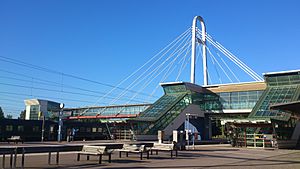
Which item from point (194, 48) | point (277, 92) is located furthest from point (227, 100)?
point (194, 48)

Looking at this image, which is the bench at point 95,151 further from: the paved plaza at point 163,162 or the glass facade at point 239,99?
the glass facade at point 239,99

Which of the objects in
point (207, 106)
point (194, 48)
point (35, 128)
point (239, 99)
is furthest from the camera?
point (207, 106)

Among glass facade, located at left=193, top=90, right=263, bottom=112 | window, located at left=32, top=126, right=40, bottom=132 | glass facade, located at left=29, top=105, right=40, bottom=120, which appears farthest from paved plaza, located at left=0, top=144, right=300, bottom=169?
glass facade, located at left=29, top=105, right=40, bottom=120

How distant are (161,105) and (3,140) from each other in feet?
79.1

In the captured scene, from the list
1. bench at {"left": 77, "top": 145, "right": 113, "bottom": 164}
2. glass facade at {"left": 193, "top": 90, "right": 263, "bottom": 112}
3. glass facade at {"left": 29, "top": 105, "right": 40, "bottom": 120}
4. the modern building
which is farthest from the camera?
glass facade at {"left": 29, "top": 105, "right": 40, "bottom": 120}

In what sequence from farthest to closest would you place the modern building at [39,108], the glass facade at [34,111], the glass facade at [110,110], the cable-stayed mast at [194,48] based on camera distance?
the glass facade at [34,111], the modern building at [39,108], the glass facade at [110,110], the cable-stayed mast at [194,48]

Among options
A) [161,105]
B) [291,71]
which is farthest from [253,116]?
[161,105]

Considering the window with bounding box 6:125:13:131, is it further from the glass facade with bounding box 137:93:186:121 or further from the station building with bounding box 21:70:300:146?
the glass facade with bounding box 137:93:186:121

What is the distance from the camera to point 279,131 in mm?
32219

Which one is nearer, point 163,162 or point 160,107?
point 163,162

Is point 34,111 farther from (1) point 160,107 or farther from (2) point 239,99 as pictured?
(2) point 239,99

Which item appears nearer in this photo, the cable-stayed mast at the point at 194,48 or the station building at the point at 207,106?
the station building at the point at 207,106

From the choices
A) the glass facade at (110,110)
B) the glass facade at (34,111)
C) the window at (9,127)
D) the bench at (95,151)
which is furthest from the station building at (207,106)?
the glass facade at (34,111)

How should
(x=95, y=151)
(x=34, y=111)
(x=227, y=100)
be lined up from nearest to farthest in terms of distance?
1. (x=95, y=151)
2. (x=227, y=100)
3. (x=34, y=111)
